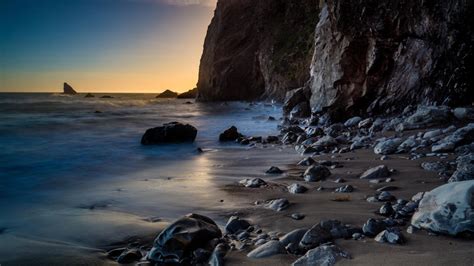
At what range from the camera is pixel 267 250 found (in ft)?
8.45

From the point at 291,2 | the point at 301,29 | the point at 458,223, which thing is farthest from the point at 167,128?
the point at 291,2

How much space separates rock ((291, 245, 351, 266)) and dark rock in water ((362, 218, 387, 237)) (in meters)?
0.37

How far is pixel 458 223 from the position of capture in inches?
93.5

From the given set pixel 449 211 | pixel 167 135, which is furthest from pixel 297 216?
pixel 167 135

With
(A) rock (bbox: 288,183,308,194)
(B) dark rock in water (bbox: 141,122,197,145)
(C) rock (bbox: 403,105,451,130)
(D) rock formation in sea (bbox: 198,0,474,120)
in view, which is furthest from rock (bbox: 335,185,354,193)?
(B) dark rock in water (bbox: 141,122,197,145)

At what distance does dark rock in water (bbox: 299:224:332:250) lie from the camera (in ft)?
8.46

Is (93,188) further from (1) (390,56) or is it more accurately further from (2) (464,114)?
(1) (390,56)

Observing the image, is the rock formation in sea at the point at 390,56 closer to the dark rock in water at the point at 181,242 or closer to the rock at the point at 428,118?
the rock at the point at 428,118

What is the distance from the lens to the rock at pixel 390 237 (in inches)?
96.7

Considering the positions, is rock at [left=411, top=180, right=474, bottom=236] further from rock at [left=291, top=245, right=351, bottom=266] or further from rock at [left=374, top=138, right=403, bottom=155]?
rock at [left=374, top=138, right=403, bottom=155]

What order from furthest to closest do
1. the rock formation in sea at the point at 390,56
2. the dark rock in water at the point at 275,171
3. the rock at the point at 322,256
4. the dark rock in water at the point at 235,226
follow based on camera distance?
the rock formation in sea at the point at 390,56, the dark rock in water at the point at 275,171, the dark rock in water at the point at 235,226, the rock at the point at 322,256

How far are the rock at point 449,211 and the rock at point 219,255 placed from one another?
1300mm

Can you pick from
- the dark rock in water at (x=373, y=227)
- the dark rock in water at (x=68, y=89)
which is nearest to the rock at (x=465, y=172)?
the dark rock in water at (x=373, y=227)

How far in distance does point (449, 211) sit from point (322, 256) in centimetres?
88
